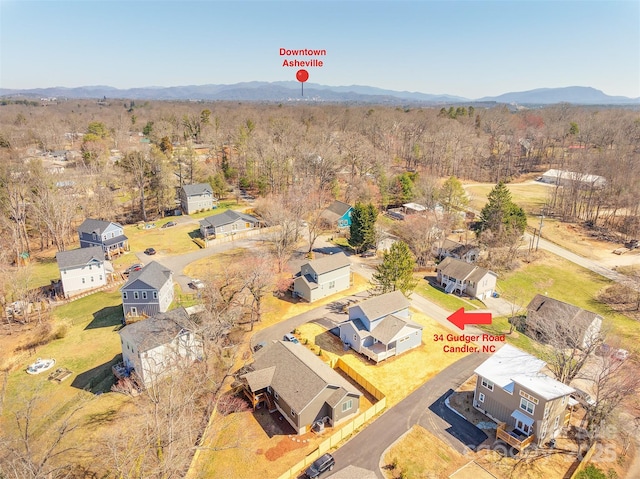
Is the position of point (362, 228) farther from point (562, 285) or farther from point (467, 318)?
point (562, 285)

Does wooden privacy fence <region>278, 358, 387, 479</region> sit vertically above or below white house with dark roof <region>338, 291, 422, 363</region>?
below

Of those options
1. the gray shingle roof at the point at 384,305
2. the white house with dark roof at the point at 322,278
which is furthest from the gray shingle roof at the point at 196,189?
the gray shingle roof at the point at 384,305

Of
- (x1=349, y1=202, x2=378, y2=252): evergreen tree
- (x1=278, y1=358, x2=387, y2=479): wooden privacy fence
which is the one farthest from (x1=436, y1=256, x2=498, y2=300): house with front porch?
(x1=278, y1=358, x2=387, y2=479): wooden privacy fence

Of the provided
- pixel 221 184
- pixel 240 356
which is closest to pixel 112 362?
pixel 240 356

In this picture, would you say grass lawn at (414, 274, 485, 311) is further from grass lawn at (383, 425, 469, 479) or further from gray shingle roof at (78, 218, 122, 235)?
gray shingle roof at (78, 218, 122, 235)

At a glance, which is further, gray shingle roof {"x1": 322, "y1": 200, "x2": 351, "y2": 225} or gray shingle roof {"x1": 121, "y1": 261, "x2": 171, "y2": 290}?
gray shingle roof {"x1": 322, "y1": 200, "x2": 351, "y2": 225}

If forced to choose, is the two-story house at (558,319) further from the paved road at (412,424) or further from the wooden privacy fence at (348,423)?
the wooden privacy fence at (348,423)
